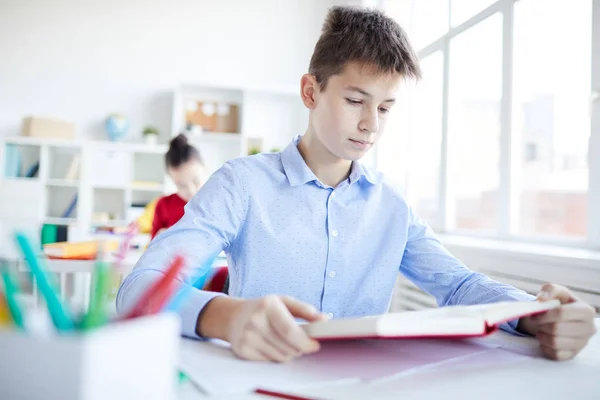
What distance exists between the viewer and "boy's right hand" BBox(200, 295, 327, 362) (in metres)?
0.55

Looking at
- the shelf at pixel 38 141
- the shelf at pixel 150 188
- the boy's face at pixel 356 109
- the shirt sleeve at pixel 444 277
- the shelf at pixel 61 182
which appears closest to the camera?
the shirt sleeve at pixel 444 277

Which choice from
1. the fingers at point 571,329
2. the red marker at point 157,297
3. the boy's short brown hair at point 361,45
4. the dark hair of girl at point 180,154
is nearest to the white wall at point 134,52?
the dark hair of girl at point 180,154

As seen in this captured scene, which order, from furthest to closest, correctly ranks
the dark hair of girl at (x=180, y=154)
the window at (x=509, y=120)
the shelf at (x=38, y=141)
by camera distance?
the shelf at (x=38, y=141) < the dark hair of girl at (x=180, y=154) < the window at (x=509, y=120)

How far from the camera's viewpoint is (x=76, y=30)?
4.83 m

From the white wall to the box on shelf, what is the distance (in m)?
0.31

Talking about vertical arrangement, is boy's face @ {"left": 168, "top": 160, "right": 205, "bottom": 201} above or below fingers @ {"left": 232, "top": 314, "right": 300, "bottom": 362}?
above

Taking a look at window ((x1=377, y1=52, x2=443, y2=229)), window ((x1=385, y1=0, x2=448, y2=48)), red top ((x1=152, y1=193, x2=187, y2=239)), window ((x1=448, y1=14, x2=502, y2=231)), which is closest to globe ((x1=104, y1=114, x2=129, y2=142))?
red top ((x1=152, y1=193, x2=187, y2=239))

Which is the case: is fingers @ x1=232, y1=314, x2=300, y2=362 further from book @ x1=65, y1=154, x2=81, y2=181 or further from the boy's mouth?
book @ x1=65, y1=154, x2=81, y2=181

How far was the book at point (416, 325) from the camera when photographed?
52 centimetres

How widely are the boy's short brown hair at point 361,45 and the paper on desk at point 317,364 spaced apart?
0.62 meters

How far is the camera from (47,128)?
14.5 ft

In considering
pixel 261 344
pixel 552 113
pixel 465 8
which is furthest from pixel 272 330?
pixel 465 8

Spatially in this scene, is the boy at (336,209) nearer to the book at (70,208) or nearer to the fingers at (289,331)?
the fingers at (289,331)

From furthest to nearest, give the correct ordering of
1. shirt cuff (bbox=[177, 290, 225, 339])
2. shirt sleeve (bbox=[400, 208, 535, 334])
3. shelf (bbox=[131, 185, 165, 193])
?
shelf (bbox=[131, 185, 165, 193])
shirt sleeve (bbox=[400, 208, 535, 334])
shirt cuff (bbox=[177, 290, 225, 339])
